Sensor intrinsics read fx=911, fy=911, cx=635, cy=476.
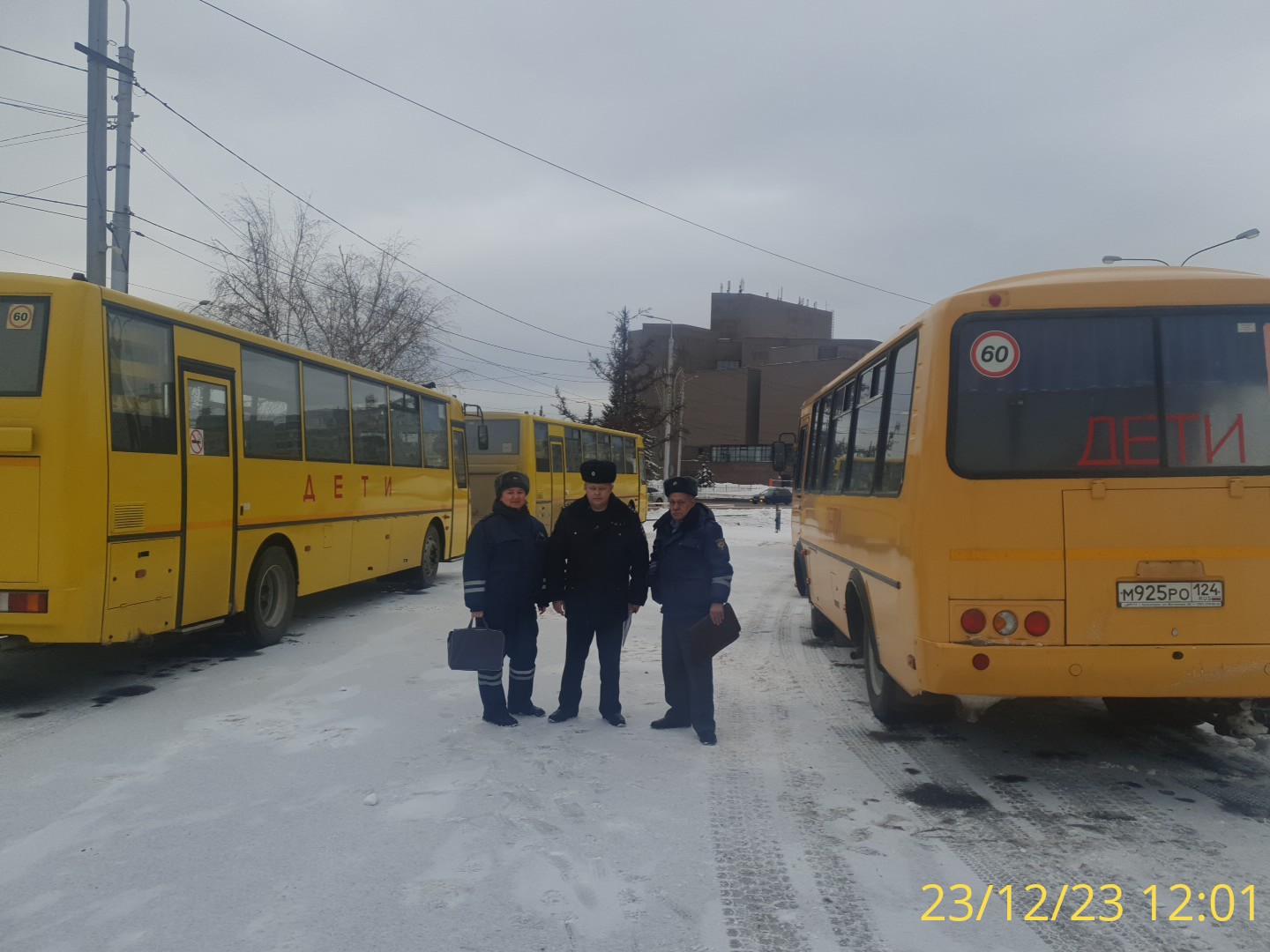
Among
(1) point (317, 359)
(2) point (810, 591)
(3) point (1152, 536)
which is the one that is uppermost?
(1) point (317, 359)

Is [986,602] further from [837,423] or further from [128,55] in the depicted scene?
[128,55]

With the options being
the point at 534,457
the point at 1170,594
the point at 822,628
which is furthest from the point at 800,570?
the point at 534,457

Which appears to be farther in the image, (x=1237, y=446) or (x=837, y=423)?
(x=837, y=423)

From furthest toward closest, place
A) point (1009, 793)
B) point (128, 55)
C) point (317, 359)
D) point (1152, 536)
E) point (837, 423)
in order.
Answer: point (128, 55), point (317, 359), point (837, 423), point (1009, 793), point (1152, 536)

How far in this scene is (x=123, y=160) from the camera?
48.7ft

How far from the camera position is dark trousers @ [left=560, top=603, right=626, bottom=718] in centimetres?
617

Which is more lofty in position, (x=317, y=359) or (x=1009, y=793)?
(x=317, y=359)

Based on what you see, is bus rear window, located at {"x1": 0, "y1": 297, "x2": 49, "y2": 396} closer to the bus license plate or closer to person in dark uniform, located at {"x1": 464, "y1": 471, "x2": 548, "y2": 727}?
person in dark uniform, located at {"x1": 464, "y1": 471, "x2": 548, "y2": 727}

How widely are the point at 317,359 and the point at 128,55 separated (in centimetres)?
835

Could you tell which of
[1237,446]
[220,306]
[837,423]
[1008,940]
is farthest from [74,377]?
[220,306]

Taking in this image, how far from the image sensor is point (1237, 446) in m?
4.68

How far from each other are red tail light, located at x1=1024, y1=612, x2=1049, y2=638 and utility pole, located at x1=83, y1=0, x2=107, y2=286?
13.1 meters

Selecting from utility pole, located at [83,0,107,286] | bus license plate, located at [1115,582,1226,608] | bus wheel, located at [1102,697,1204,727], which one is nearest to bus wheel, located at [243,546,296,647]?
utility pole, located at [83,0,107,286]
